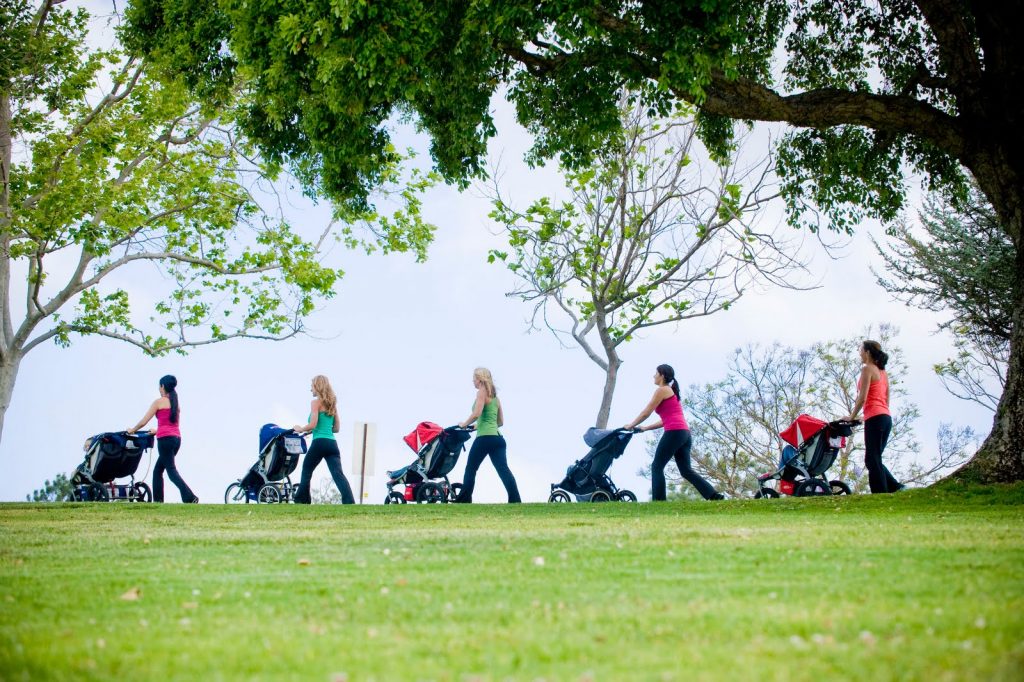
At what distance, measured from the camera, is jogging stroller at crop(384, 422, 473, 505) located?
66.1 ft

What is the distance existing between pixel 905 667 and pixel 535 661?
4.81ft

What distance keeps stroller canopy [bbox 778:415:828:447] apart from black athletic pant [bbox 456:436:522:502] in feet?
14.8

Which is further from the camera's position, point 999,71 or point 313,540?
point 999,71

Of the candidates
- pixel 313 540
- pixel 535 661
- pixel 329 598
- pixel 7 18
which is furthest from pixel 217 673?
pixel 7 18

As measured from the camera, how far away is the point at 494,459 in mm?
18234

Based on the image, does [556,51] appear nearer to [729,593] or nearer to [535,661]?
[729,593]

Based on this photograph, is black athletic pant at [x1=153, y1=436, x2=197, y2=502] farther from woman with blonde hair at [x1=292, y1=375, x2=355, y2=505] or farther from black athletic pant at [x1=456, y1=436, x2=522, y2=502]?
black athletic pant at [x1=456, y1=436, x2=522, y2=502]

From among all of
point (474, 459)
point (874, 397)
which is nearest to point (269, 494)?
point (474, 459)

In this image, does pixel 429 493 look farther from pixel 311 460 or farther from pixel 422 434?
pixel 311 460

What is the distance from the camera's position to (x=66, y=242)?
28297 mm

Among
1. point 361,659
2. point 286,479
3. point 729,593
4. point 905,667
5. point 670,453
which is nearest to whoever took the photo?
point 905,667

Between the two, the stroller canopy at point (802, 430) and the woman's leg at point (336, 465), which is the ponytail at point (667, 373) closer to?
the stroller canopy at point (802, 430)

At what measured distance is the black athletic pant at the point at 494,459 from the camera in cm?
1814

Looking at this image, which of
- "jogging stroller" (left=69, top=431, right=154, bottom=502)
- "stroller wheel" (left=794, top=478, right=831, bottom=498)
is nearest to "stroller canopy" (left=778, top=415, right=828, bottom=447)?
"stroller wheel" (left=794, top=478, right=831, bottom=498)
